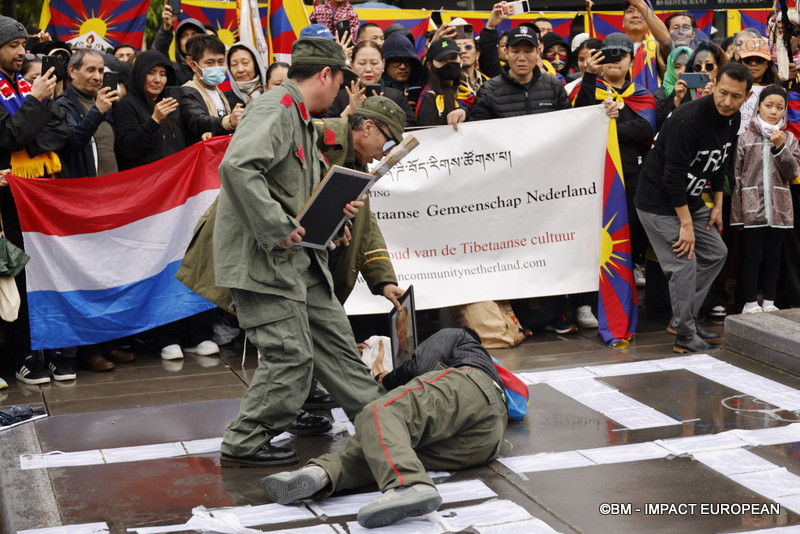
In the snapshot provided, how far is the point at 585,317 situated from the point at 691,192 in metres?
1.35

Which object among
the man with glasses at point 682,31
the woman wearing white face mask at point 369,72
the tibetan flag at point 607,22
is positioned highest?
the tibetan flag at point 607,22

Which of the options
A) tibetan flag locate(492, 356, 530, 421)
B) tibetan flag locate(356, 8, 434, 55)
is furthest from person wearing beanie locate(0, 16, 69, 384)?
tibetan flag locate(356, 8, 434, 55)

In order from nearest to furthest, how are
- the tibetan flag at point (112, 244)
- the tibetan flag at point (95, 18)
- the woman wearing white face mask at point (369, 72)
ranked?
1. the tibetan flag at point (112, 244)
2. the woman wearing white face mask at point (369, 72)
3. the tibetan flag at point (95, 18)

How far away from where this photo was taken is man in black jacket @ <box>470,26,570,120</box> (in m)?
8.05

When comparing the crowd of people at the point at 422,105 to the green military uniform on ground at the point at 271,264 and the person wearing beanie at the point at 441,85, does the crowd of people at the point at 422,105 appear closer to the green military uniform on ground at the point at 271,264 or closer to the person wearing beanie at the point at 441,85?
the person wearing beanie at the point at 441,85

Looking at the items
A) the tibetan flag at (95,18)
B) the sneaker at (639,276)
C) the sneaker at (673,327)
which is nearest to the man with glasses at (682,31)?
the sneaker at (639,276)

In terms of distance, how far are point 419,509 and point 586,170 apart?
4.33 metres

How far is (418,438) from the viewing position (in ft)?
15.1

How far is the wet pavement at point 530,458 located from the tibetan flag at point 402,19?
582 centimetres

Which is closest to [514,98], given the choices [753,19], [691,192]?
[691,192]

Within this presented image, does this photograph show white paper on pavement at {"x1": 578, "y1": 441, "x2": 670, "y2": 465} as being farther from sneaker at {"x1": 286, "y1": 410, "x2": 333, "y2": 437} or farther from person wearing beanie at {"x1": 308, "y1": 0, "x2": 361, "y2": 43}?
person wearing beanie at {"x1": 308, "y1": 0, "x2": 361, "y2": 43}

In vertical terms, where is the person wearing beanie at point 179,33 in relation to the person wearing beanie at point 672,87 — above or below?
above

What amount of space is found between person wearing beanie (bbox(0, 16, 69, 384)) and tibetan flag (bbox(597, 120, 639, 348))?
155 inches

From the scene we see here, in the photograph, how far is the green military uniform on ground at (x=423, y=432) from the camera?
439 centimetres
